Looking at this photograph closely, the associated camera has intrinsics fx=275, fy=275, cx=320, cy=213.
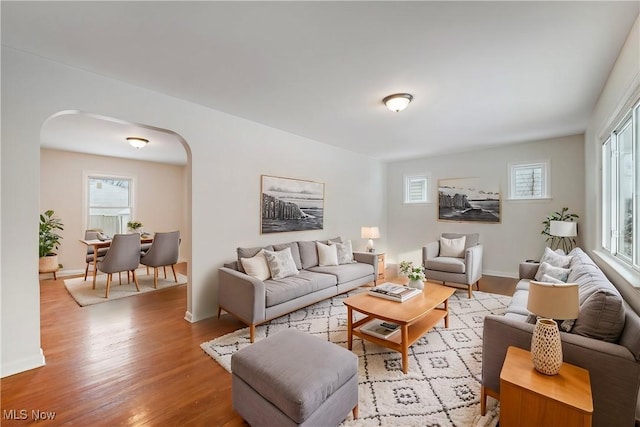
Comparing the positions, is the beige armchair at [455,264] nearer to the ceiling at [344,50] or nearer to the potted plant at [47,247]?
the ceiling at [344,50]

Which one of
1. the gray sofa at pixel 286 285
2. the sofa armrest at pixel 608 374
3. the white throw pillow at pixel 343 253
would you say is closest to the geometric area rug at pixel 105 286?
the gray sofa at pixel 286 285

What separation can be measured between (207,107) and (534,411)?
3.89 metres

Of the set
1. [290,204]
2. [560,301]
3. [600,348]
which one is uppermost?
[290,204]

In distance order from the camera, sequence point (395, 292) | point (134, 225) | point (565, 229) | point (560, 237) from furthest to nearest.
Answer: point (134, 225) < point (560, 237) < point (565, 229) < point (395, 292)

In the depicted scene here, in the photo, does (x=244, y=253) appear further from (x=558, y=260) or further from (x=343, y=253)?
(x=558, y=260)

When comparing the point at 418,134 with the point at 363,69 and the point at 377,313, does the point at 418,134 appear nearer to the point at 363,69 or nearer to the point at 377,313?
the point at 363,69

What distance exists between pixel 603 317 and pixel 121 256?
5.43 m

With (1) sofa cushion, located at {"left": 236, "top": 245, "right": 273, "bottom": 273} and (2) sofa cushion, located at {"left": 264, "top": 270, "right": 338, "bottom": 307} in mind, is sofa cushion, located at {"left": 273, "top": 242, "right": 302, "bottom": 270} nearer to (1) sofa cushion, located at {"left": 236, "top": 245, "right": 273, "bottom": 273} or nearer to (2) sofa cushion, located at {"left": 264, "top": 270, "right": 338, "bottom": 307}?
(2) sofa cushion, located at {"left": 264, "top": 270, "right": 338, "bottom": 307}

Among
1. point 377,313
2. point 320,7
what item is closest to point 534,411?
point 377,313

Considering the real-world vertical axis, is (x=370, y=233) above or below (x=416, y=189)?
below

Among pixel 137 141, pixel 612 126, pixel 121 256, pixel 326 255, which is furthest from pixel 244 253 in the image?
pixel 612 126

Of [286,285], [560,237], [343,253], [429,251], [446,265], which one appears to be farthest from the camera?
[429,251]

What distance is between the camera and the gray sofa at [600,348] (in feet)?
4.50

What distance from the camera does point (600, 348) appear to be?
145cm
